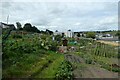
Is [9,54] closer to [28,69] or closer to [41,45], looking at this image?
[28,69]

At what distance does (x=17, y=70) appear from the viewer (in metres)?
7.95

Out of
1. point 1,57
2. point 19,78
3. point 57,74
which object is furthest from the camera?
point 57,74

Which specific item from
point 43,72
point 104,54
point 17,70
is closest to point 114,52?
point 104,54

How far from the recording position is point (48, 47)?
62.4 ft

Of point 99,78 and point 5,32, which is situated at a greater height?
point 5,32

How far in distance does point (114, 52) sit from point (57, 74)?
11.7 m

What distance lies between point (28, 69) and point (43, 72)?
70cm

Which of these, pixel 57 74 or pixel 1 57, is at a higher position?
pixel 1 57

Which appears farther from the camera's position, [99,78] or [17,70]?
[99,78]

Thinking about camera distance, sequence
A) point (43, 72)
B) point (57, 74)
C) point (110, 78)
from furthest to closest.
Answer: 1. point (110, 78)
2. point (43, 72)
3. point (57, 74)

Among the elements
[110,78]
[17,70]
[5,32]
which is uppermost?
[5,32]

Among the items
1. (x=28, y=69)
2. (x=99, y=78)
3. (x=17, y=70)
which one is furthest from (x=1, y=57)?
(x=99, y=78)

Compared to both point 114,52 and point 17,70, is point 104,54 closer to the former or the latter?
point 114,52

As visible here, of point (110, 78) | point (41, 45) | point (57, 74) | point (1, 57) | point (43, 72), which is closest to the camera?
point (1, 57)
